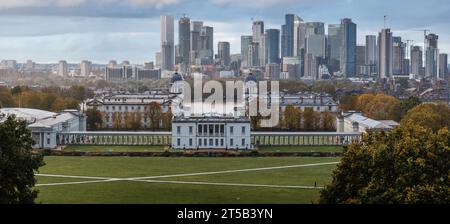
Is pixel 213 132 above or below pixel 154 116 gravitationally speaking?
below

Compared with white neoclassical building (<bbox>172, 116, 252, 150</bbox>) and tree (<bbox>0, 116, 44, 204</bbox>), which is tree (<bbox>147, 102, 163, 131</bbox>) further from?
tree (<bbox>0, 116, 44, 204</bbox>)

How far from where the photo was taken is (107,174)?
118ft

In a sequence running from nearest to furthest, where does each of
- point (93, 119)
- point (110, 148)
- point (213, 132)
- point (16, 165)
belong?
point (16, 165), point (110, 148), point (213, 132), point (93, 119)

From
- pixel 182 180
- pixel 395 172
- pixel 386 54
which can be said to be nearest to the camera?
pixel 395 172

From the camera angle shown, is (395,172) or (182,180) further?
(182,180)

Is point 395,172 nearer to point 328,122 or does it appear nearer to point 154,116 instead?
point 328,122

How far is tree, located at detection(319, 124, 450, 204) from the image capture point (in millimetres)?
18906

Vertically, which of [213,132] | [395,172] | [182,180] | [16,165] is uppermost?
[16,165]

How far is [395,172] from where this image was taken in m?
20.2

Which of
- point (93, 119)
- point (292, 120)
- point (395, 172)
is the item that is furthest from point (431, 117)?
point (395, 172)

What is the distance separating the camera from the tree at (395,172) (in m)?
18.9

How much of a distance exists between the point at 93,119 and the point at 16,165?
47293 mm

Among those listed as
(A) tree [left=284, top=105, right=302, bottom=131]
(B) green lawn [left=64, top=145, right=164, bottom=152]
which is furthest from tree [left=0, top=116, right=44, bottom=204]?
(A) tree [left=284, top=105, right=302, bottom=131]
